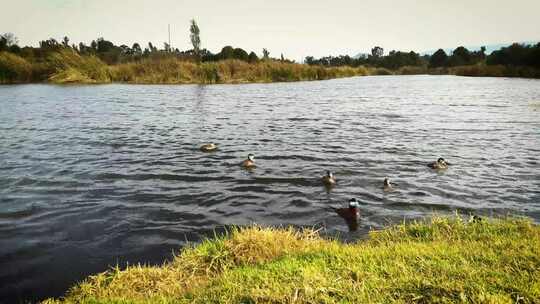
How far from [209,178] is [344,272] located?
7924 millimetres

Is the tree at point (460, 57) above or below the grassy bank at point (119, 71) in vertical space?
above

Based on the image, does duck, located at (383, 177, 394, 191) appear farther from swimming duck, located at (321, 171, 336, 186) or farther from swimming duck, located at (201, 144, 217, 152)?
swimming duck, located at (201, 144, 217, 152)

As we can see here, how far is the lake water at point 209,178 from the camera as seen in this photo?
8.05 m

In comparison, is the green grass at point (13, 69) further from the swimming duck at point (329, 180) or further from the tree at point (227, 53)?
the swimming duck at point (329, 180)

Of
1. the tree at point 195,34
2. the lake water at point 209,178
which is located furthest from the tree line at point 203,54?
the lake water at point 209,178

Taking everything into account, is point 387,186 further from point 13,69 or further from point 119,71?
point 13,69

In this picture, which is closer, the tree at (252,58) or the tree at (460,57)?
the tree at (252,58)

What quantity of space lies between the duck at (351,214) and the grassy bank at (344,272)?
5.27 ft

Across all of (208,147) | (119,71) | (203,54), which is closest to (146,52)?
(203,54)

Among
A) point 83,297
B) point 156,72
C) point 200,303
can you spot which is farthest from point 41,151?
point 156,72

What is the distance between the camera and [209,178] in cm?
1247

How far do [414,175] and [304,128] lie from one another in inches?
355

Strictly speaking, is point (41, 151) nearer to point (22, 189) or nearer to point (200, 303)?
point (22, 189)

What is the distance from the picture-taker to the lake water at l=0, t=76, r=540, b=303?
8.05 meters
